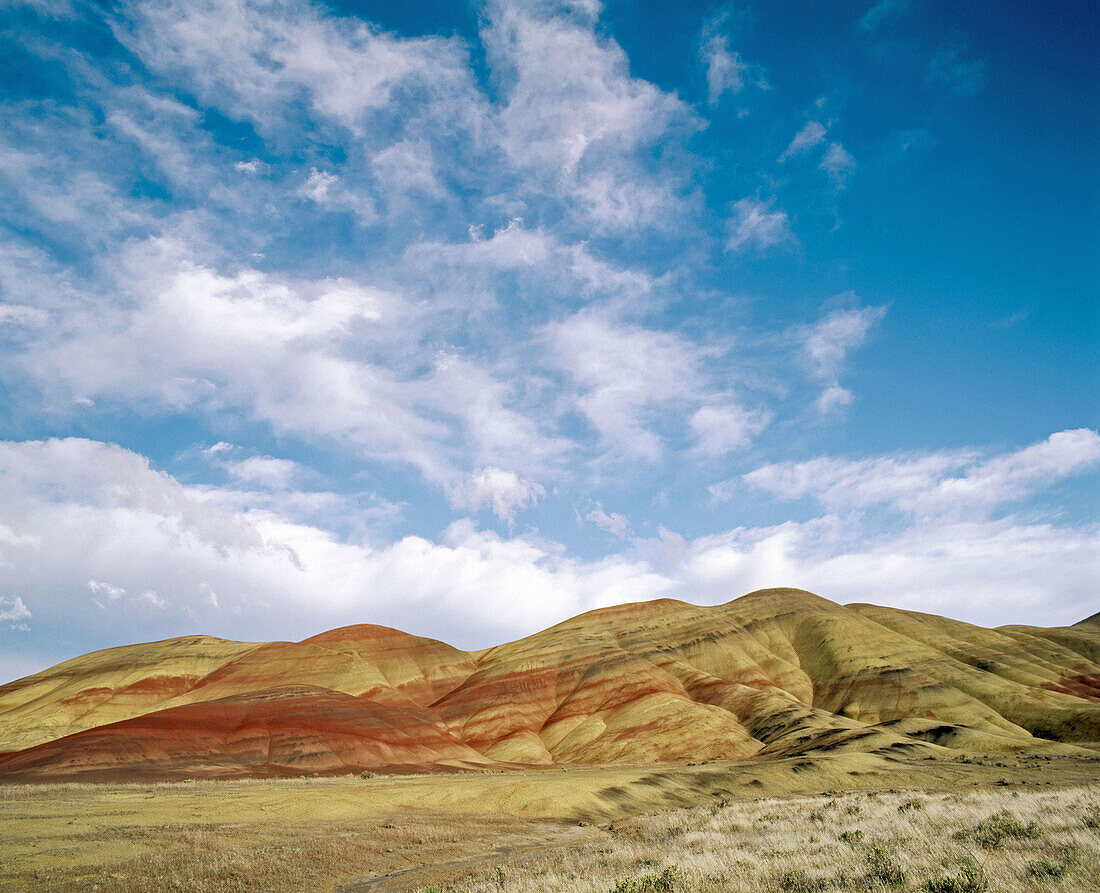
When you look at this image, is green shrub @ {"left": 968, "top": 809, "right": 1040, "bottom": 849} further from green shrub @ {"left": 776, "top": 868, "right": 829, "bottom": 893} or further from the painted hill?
the painted hill

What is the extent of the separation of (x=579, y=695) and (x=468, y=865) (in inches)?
4055

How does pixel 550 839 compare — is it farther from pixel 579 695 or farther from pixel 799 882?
pixel 579 695

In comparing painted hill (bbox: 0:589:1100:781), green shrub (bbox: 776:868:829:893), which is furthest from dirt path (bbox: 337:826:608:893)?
painted hill (bbox: 0:589:1100:781)

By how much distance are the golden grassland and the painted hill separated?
116ft

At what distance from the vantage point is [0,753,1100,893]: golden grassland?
15.2m

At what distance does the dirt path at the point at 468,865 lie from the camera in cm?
2150

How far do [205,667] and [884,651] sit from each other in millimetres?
150590

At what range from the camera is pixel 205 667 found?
14988 cm

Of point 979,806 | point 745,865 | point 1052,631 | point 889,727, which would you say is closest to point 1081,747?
point 889,727

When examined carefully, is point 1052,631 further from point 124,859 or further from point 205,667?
point 205,667

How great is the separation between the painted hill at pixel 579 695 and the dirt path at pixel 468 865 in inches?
1947

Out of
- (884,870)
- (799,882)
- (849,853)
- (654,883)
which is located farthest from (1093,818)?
(654,883)

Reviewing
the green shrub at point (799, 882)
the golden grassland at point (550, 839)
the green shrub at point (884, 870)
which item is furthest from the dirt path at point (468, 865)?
the green shrub at point (884, 870)

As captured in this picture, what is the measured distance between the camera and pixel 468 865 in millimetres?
25188
